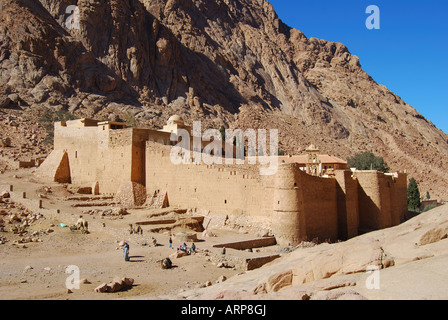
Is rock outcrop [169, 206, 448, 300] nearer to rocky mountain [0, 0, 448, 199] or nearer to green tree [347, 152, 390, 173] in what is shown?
green tree [347, 152, 390, 173]

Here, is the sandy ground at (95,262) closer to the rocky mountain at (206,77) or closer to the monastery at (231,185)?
the monastery at (231,185)

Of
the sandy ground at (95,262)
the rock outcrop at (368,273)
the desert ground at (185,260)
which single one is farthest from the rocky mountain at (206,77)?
the rock outcrop at (368,273)

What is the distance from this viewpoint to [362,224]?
976 inches

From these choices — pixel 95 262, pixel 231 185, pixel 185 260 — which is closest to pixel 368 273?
pixel 185 260

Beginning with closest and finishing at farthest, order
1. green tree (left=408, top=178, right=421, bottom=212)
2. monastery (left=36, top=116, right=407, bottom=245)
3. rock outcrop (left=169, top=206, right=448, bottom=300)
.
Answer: rock outcrop (left=169, top=206, right=448, bottom=300) → monastery (left=36, top=116, right=407, bottom=245) → green tree (left=408, top=178, right=421, bottom=212)

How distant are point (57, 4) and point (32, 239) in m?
45.8

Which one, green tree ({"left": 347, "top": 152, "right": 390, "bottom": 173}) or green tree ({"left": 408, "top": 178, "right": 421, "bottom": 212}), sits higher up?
green tree ({"left": 347, "top": 152, "right": 390, "bottom": 173})

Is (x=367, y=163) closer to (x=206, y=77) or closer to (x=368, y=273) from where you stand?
(x=206, y=77)

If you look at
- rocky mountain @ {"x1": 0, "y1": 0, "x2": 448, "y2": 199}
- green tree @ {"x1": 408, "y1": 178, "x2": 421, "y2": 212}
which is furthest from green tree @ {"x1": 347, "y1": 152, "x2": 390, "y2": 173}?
rocky mountain @ {"x1": 0, "y1": 0, "x2": 448, "y2": 199}

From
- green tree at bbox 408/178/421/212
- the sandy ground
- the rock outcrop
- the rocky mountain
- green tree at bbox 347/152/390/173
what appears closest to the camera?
the rock outcrop

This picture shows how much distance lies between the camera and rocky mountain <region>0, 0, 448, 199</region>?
4872 centimetres

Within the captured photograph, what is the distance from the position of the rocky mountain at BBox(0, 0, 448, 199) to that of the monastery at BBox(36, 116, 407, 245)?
1926 centimetres

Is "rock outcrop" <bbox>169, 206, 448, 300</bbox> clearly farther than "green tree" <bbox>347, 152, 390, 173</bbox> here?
No

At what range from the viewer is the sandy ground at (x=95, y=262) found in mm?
11984
